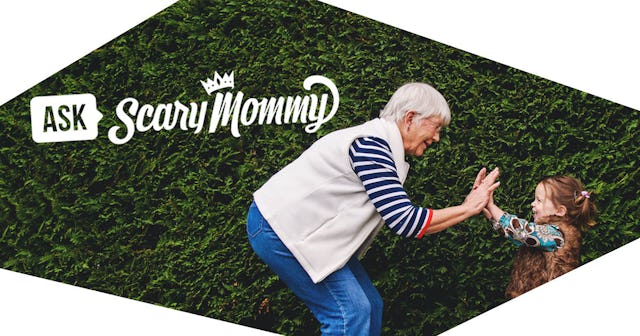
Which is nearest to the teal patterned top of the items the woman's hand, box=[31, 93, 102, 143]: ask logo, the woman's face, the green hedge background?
the woman's hand

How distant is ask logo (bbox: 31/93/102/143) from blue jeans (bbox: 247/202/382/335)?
1424mm

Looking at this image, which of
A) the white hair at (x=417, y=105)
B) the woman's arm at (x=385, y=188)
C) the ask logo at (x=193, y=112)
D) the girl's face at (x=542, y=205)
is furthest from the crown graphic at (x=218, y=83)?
the girl's face at (x=542, y=205)

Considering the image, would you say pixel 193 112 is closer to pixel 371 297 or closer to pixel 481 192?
pixel 371 297

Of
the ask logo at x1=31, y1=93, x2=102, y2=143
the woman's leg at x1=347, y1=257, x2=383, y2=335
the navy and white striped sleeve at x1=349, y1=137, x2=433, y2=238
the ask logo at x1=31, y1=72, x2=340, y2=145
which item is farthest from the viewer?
the ask logo at x1=31, y1=93, x2=102, y2=143

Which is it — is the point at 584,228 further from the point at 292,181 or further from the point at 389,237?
the point at 292,181

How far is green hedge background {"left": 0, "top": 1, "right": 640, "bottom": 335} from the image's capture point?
20.2 ft

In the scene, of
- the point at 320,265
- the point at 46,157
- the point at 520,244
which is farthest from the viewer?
the point at 46,157

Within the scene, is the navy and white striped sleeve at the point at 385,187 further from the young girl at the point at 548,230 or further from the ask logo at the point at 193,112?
the ask logo at the point at 193,112

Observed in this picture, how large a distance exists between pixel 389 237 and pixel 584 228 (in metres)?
1.14

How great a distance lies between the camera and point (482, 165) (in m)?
6.17

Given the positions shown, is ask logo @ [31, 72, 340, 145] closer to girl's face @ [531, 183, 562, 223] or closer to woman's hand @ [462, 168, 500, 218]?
woman's hand @ [462, 168, 500, 218]

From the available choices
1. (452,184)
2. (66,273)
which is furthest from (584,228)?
(66,273)

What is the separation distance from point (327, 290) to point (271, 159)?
47.3 inches

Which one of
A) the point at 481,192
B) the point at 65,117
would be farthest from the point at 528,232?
the point at 65,117
